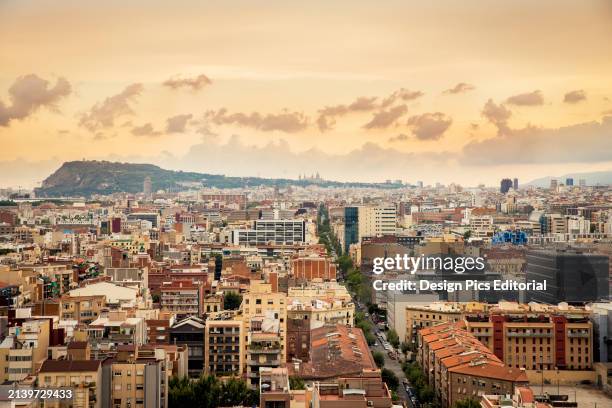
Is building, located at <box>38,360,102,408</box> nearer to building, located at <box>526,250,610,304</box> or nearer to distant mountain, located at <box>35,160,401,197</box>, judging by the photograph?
building, located at <box>526,250,610,304</box>

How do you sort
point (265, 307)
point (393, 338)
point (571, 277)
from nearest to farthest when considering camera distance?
point (265, 307), point (393, 338), point (571, 277)

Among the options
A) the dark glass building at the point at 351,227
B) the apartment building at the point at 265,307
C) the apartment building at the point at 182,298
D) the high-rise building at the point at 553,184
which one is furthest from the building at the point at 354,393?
the high-rise building at the point at 553,184

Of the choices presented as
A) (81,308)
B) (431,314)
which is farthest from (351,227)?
(81,308)

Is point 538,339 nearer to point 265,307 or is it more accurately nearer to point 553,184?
point 265,307

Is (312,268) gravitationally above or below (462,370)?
above

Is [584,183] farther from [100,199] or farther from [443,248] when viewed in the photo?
[100,199]

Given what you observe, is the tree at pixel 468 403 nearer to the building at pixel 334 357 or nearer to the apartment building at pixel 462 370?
the apartment building at pixel 462 370

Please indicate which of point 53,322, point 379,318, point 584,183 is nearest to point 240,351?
point 53,322

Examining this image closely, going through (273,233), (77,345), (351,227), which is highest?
(351,227)

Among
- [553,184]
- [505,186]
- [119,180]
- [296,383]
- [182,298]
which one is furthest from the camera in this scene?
[119,180]
